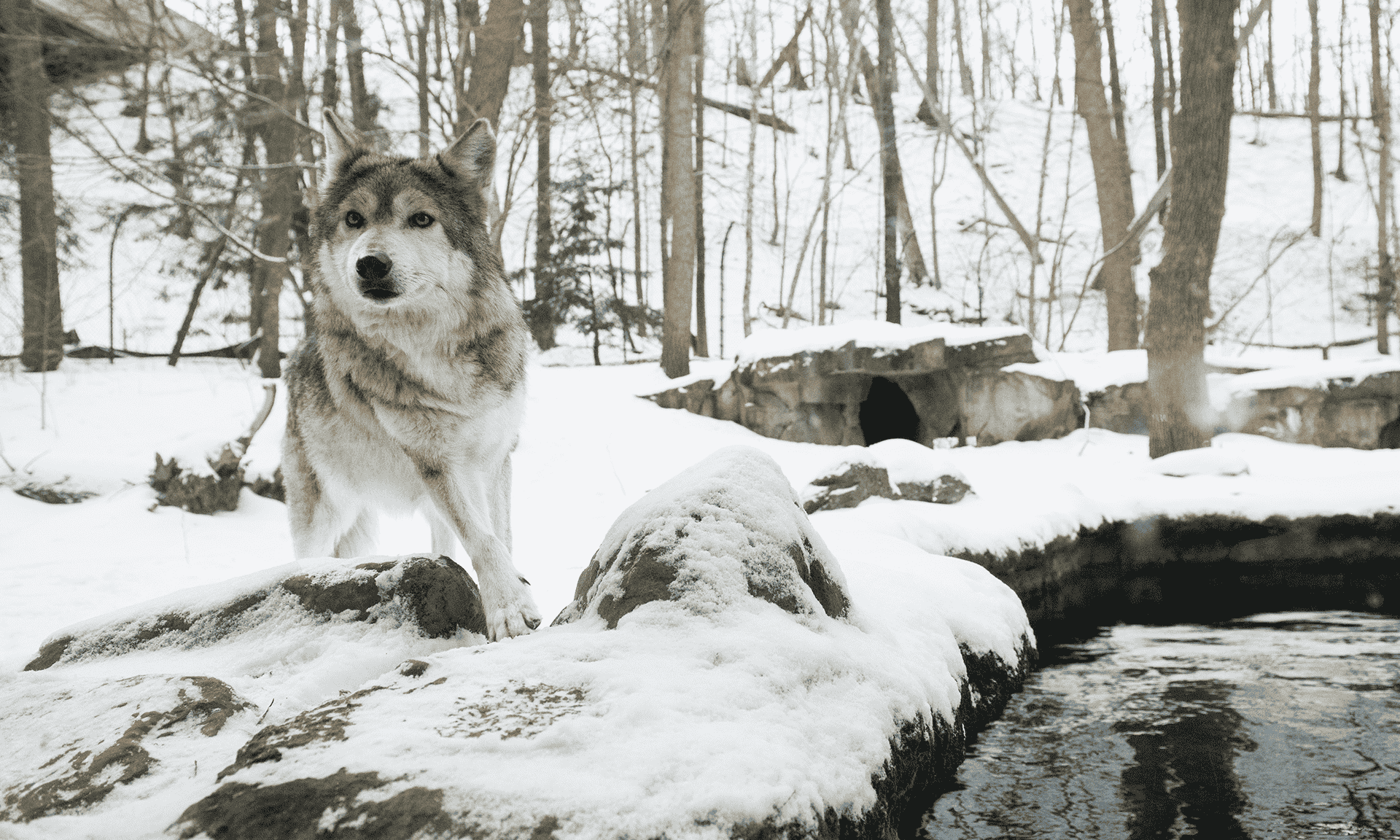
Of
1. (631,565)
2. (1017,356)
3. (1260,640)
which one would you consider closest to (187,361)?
(1017,356)

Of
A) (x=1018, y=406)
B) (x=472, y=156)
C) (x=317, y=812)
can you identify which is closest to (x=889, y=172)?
(x=1018, y=406)

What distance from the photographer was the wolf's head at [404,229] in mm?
2791

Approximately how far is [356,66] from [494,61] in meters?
3.00

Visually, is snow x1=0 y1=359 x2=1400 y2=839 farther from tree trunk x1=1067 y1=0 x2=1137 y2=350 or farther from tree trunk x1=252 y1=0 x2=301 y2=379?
tree trunk x1=1067 y1=0 x2=1137 y2=350

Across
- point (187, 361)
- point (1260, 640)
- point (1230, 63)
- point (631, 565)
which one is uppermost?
point (1230, 63)

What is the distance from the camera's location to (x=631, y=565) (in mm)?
2320

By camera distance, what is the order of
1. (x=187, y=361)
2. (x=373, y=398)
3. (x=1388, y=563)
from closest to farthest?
(x=373, y=398)
(x=1388, y=563)
(x=187, y=361)

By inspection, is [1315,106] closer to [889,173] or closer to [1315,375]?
[889,173]

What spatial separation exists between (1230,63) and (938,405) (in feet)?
15.2

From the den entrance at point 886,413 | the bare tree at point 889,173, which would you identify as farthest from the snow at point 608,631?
the bare tree at point 889,173

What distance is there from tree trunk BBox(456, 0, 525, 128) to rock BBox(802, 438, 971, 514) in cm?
437

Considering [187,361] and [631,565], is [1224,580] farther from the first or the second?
[187,361]

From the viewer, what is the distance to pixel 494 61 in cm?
754

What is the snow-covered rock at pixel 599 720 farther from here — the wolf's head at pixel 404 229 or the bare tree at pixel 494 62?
the bare tree at pixel 494 62
